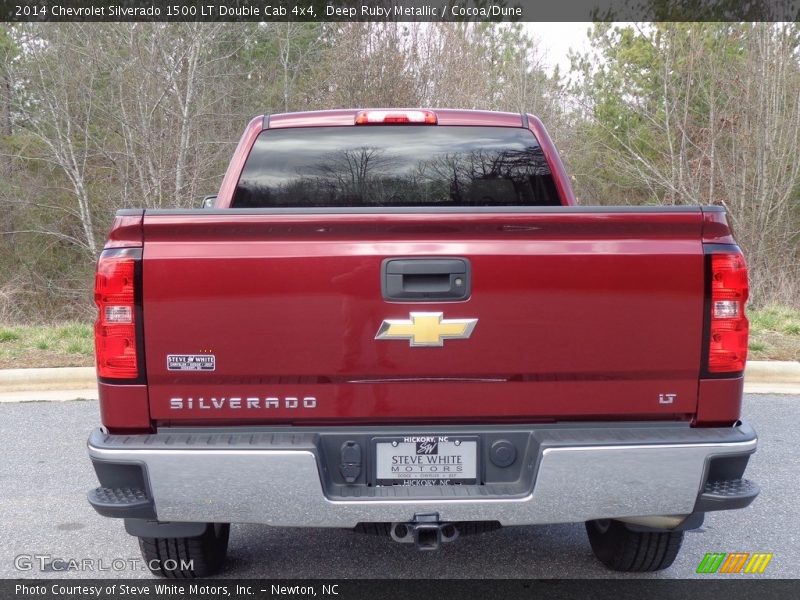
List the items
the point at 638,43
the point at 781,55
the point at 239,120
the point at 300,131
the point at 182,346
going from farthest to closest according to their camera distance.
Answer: the point at 239,120, the point at 638,43, the point at 781,55, the point at 300,131, the point at 182,346

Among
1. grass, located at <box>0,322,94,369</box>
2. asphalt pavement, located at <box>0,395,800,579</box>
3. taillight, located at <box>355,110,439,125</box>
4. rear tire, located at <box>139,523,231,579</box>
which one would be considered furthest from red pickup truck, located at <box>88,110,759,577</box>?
grass, located at <box>0,322,94,369</box>

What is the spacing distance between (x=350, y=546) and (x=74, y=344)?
5.37m

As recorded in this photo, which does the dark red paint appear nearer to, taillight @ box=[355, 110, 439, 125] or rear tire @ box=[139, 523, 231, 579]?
rear tire @ box=[139, 523, 231, 579]

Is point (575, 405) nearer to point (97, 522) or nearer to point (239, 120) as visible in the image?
point (97, 522)

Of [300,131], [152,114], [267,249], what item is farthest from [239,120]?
[267,249]

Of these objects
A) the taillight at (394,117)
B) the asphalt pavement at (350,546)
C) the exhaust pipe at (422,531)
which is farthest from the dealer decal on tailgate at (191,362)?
the taillight at (394,117)

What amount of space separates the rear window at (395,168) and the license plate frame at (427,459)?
1.63m

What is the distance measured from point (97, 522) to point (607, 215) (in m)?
3.11

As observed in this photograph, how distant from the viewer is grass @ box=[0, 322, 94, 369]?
727 cm

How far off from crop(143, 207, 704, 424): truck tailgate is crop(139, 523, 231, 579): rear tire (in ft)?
2.74

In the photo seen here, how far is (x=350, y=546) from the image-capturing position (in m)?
3.61

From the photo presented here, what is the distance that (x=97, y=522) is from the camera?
3.91 m

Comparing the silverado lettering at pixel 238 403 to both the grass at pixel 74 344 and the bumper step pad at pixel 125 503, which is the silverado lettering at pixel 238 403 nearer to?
the bumper step pad at pixel 125 503

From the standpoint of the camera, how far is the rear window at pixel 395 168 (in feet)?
12.3
